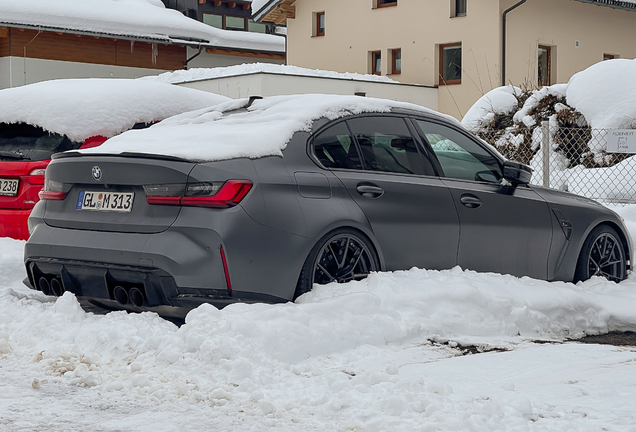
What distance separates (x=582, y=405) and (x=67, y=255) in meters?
2.97

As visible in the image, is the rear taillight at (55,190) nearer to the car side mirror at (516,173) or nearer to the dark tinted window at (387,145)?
the dark tinted window at (387,145)

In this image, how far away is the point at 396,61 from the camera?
31.0 m

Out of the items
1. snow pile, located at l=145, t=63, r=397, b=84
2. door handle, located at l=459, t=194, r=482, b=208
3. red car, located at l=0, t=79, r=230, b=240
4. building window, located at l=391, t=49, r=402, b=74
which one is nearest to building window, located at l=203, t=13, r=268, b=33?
building window, located at l=391, t=49, r=402, b=74

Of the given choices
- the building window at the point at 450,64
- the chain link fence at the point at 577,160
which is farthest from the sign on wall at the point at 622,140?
the building window at the point at 450,64

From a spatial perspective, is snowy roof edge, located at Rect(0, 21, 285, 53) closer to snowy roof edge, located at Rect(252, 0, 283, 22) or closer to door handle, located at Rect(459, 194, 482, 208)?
snowy roof edge, located at Rect(252, 0, 283, 22)

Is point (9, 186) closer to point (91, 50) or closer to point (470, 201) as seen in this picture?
point (470, 201)

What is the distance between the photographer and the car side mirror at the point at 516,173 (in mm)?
→ 6289

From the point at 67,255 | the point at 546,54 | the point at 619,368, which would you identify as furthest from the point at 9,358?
the point at 546,54

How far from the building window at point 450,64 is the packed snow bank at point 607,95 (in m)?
16.7

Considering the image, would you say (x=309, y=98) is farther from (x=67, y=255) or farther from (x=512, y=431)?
(x=512, y=431)

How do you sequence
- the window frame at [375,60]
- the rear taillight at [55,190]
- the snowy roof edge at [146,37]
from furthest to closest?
the window frame at [375,60] → the snowy roof edge at [146,37] → the rear taillight at [55,190]

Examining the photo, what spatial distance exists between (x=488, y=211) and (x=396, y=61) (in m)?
25.6

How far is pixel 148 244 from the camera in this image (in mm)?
4777

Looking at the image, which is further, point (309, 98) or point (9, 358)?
point (309, 98)
